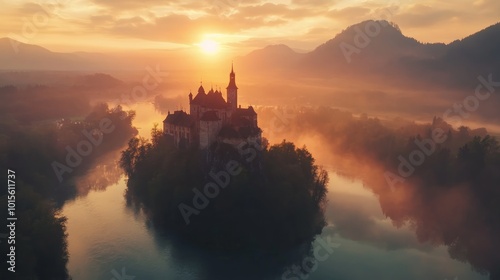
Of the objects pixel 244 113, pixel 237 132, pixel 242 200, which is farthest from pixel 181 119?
pixel 242 200

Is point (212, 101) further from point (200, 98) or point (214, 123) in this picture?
point (214, 123)

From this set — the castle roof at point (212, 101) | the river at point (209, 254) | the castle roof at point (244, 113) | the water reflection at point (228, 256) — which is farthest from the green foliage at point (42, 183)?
the castle roof at point (244, 113)

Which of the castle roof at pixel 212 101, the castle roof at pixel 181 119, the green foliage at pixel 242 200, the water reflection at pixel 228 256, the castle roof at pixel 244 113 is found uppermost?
the castle roof at pixel 212 101

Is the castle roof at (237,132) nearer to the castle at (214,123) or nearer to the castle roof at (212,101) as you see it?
the castle at (214,123)

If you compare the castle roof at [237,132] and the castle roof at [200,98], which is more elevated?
the castle roof at [200,98]

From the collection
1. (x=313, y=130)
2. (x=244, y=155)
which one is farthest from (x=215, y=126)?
(x=313, y=130)

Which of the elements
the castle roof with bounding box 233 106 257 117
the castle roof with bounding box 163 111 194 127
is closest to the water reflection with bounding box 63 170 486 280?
the castle roof with bounding box 163 111 194 127

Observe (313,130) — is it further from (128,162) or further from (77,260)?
(77,260)

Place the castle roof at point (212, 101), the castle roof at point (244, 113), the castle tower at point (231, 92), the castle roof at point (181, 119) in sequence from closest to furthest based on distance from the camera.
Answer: the castle roof at point (212, 101) → the castle roof at point (244, 113) → the castle tower at point (231, 92) → the castle roof at point (181, 119)

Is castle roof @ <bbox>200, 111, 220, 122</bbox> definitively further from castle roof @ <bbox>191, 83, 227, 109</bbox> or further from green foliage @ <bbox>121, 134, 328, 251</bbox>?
green foliage @ <bbox>121, 134, 328, 251</bbox>
